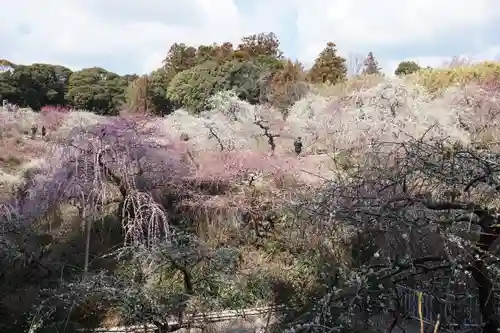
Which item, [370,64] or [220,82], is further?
[370,64]

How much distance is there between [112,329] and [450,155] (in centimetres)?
513

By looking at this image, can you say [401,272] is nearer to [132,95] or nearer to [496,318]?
[496,318]

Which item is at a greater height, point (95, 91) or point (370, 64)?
point (370, 64)

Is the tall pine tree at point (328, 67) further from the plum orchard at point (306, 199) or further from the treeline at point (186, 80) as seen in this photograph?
the plum orchard at point (306, 199)

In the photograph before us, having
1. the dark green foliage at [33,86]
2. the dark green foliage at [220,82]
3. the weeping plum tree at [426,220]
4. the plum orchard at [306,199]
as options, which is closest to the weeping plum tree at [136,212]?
the plum orchard at [306,199]

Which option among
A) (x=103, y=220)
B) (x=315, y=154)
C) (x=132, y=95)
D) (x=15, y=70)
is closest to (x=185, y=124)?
(x=315, y=154)

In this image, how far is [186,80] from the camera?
20.8 meters

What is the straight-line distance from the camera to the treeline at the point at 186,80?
63.2 ft

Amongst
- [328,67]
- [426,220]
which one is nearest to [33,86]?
[328,67]

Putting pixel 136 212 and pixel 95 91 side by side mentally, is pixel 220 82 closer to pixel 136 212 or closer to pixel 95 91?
pixel 95 91

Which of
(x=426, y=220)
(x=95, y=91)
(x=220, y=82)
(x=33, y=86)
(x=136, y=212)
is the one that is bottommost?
(x=136, y=212)

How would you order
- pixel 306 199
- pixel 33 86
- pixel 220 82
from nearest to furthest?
pixel 306 199 < pixel 220 82 < pixel 33 86

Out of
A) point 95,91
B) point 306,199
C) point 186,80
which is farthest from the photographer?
point 95,91

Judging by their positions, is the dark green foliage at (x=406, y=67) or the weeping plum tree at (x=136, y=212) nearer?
the weeping plum tree at (x=136, y=212)
